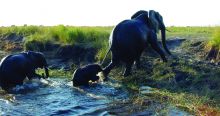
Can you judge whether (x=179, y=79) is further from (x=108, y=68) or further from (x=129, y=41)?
(x=108, y=68)

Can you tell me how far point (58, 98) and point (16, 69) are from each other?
216 centimetres

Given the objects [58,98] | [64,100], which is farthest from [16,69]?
[64,100]

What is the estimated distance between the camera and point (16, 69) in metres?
15.7

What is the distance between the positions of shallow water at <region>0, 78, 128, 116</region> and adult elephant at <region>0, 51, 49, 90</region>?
24 cm

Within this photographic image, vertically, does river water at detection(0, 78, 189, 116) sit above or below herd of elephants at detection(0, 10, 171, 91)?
below

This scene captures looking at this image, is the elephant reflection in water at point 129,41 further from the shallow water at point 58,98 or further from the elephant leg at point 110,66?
the shallow water at point 58,98

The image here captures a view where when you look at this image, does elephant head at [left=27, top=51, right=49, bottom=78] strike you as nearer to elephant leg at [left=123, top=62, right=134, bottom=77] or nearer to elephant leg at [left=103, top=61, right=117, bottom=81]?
elephant leg at [left=103, top=61, right=117, bottom=81]

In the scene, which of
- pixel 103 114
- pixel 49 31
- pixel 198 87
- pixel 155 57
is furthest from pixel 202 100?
pixel 49 31

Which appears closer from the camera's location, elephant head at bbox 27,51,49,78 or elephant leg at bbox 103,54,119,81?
elephant leg at bbox 103,54,119,81

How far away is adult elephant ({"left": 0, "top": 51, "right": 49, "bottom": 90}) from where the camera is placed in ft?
50.6

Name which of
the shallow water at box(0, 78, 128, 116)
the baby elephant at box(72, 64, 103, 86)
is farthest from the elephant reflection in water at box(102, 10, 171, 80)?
the shallow water at box(0, 78, 128, 116)

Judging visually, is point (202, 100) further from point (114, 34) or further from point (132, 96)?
point (114, 34)

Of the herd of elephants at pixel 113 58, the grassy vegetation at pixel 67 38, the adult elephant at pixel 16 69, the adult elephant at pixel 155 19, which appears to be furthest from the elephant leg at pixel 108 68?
the grassy vegetation at pixel 67 38

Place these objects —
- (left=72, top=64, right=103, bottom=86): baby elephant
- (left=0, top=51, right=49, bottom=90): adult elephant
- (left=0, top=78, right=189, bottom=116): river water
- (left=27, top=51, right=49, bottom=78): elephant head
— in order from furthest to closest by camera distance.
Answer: (left=27, top=51, right=49, bottom=78): elephant head < (left=72, top=64, right=103, bottom=86): baby elephant < (left=0, top=51, right=49, bottom=90): adult elephant < (left=0, top=78, right=189, bottom=116): river water
